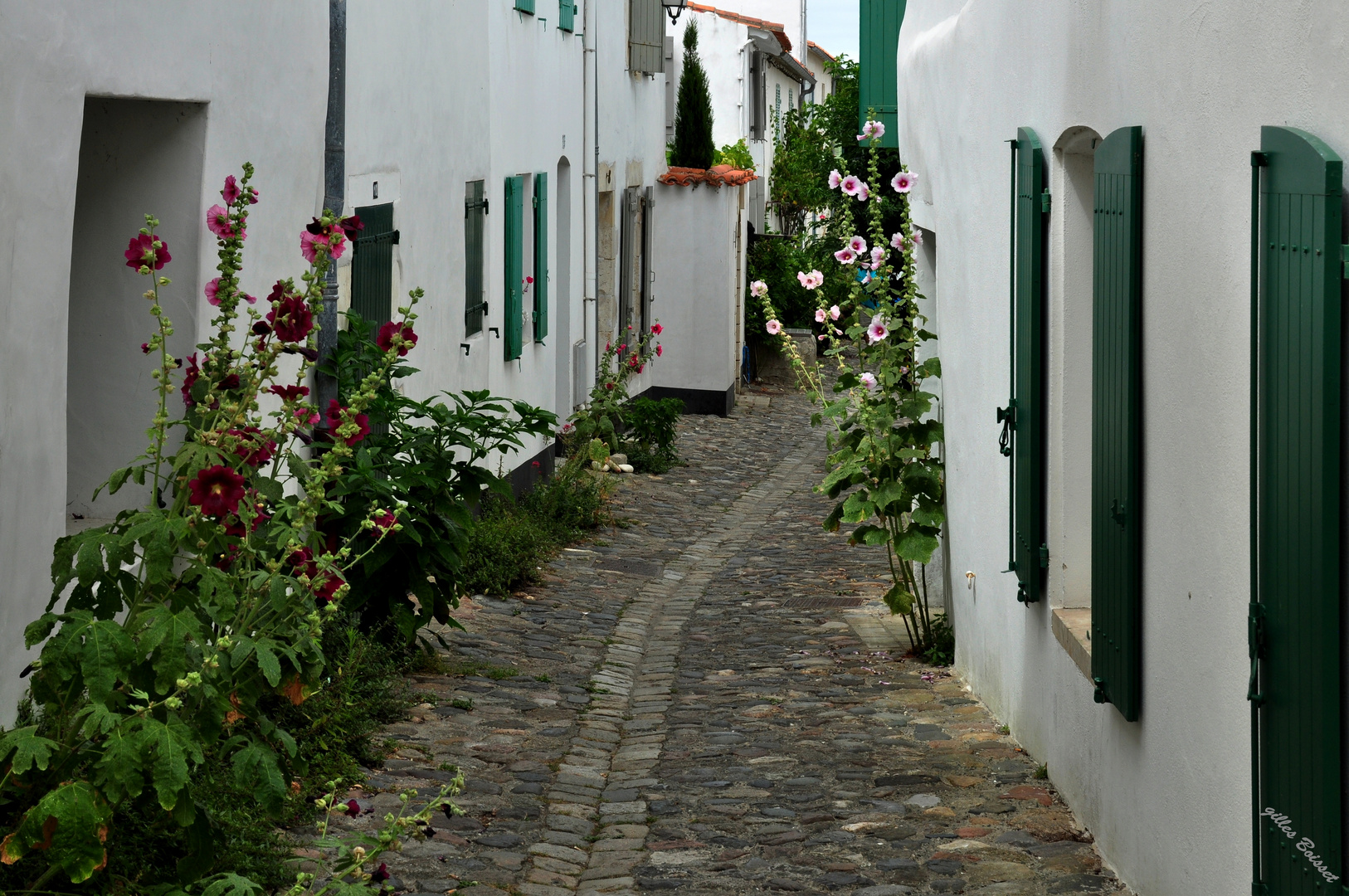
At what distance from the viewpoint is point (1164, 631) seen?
4.19m

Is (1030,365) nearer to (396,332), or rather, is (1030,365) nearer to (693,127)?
(396,332)

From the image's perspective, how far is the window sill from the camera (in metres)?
5.20

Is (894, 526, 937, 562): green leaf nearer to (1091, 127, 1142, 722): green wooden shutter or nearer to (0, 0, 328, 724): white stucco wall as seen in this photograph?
(1091, 127, 1142, 722): green wooden shutter

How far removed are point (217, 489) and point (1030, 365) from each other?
327 cm

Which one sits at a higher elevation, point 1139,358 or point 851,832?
point 1139,358

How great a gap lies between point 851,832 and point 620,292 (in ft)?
42.4

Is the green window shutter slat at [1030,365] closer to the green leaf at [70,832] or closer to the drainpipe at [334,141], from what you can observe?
the drainpipe at [334,141]

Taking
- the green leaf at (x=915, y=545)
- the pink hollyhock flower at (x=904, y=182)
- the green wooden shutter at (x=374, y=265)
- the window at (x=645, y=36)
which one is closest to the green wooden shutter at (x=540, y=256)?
the green wooden shutter at (x=374, y=265)

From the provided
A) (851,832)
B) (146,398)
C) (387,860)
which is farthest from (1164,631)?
(146,398)

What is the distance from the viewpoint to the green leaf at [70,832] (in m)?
3.40

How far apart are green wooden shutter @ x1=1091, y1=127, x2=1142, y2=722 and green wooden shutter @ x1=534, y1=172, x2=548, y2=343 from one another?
28.7 feet

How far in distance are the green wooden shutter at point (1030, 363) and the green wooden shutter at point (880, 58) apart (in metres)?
6.36

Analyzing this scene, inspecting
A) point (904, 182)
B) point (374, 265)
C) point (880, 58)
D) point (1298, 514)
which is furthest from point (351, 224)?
point (880, 58)

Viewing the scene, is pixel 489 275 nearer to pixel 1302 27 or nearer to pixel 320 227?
pixel 320 227
